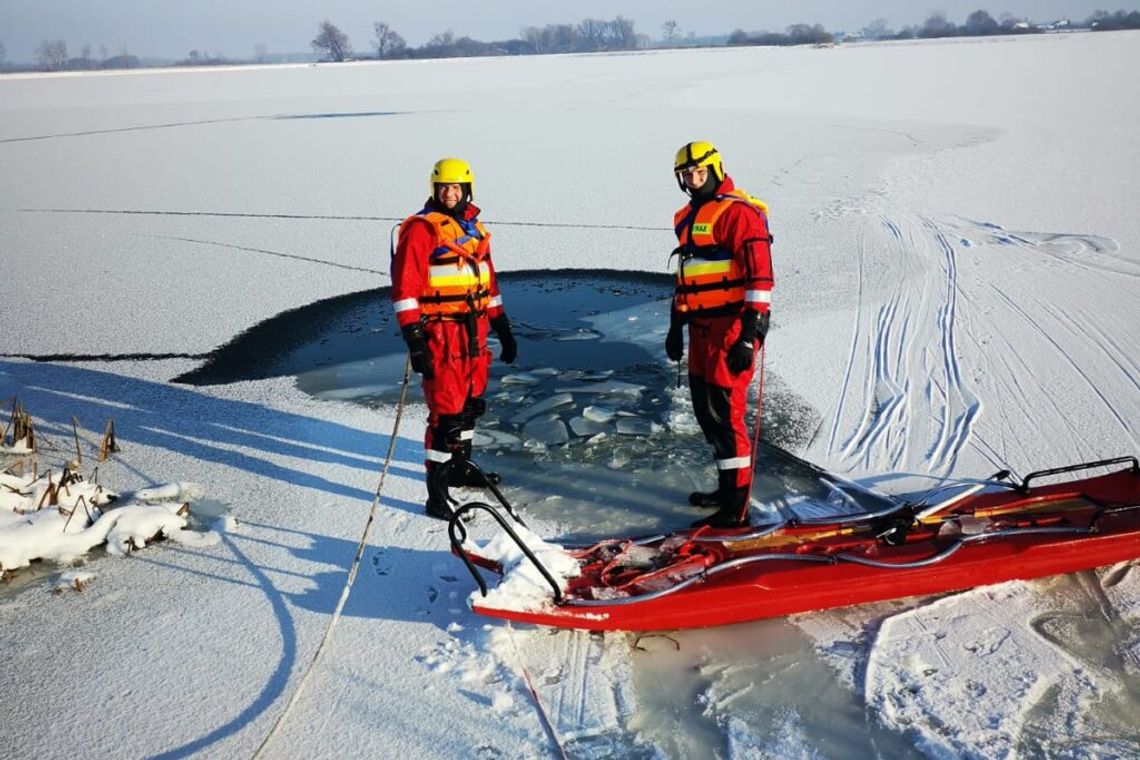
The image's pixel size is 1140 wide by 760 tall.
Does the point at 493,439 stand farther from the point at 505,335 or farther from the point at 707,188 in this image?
the point at 707,188

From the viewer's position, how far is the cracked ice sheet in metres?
2.60

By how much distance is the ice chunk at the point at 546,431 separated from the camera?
15.5 ft

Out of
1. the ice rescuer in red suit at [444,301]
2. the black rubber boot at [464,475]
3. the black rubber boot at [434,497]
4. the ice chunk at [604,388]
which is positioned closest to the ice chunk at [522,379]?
the ice chunk at [604,388]

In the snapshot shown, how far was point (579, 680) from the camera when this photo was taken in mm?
2857

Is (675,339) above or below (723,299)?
below

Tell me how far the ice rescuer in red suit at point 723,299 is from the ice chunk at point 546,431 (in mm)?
1044

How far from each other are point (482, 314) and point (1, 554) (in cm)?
215

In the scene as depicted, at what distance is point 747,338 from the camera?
3617 millimetres

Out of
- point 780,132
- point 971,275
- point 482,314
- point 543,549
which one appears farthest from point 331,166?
point 543,549

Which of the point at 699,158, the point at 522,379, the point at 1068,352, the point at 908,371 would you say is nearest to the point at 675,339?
the point at 699,158

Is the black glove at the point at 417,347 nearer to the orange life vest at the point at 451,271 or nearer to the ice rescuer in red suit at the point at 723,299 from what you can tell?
the orange life vest at the point at 451,271

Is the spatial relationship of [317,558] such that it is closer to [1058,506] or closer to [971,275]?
[1058,506]

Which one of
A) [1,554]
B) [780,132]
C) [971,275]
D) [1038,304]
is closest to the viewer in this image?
[1,554]

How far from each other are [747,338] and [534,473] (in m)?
1.34
